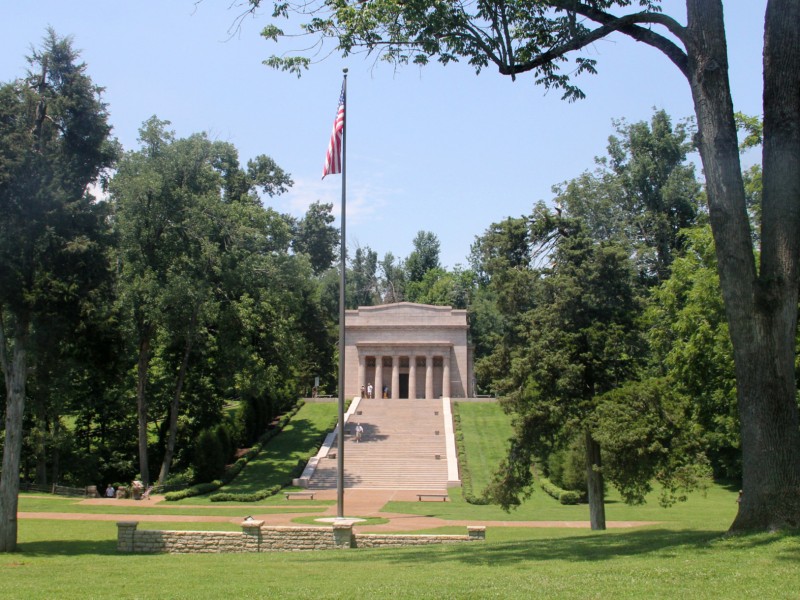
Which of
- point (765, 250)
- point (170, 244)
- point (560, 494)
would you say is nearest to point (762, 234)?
point (765, 250)

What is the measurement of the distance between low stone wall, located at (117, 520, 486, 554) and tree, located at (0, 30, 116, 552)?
2.73m

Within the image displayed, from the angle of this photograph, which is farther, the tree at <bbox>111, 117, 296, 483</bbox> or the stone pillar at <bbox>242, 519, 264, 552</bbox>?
the tree at <bbox>111, 117, 296, 483</bbox>

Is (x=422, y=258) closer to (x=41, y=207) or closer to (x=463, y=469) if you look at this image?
(x=463, y=469)

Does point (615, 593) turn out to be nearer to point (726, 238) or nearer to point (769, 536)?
point (769, 536)

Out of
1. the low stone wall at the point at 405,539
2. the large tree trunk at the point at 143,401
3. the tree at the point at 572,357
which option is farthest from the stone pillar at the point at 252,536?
the large tree trunk at the point at 143,401

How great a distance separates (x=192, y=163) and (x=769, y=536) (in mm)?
29406

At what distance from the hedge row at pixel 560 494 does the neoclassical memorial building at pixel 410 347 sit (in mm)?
23922

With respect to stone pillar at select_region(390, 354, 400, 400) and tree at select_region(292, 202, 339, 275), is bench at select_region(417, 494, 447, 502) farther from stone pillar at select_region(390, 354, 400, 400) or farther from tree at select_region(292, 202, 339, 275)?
tree at select_region(292, 202, 339, 275)

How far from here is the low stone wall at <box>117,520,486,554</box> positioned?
15.9 metres

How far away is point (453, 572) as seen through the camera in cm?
976

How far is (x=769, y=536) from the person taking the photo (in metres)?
9.42

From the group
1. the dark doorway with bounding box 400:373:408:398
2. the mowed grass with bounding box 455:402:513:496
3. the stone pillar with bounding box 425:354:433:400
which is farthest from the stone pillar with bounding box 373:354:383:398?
the mowed grass with bounding box 455:402:513:496

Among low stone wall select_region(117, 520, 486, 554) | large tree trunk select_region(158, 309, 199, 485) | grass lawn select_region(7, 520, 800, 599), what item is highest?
large tree trunk select_region(158, 309, 199, 485)

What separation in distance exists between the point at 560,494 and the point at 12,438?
69.8 feet
